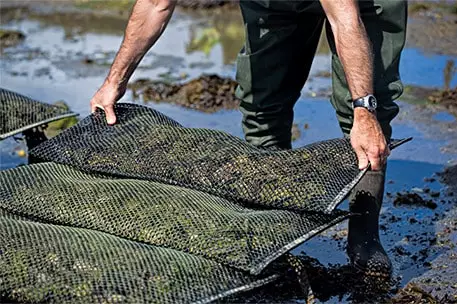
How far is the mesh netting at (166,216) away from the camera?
10.1ft

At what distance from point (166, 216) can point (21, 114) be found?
1.56 m

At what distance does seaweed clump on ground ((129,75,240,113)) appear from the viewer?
249 inches

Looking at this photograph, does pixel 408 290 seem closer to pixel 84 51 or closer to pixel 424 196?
pixel 424 196

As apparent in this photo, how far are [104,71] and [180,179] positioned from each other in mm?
4051

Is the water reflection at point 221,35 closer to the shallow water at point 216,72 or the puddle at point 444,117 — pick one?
the shallow water at point 216,72

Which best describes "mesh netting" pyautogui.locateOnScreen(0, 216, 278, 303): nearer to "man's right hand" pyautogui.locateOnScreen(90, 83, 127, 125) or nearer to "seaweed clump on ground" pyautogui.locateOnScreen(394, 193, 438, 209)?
"man's right hand" pyautogui.locateOnScreen(90, 83, 127, 125)

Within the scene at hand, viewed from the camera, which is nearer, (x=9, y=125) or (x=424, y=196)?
(x=9, y=125)

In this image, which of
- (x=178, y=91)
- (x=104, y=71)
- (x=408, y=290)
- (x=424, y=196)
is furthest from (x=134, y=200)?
(x=104, y=71)

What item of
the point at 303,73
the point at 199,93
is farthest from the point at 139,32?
the point at 199,93

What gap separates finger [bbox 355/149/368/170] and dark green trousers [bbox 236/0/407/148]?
58cm

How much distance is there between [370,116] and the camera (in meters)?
3.38

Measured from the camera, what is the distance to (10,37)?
8719 mm

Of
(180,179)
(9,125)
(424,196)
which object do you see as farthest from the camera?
(424,196)

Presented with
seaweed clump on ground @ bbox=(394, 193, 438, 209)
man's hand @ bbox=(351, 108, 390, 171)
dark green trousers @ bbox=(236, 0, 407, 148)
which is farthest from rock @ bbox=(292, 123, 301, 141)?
man's hand @ bbox=(351, 108, 390, 171)
